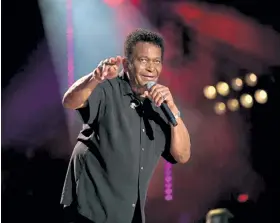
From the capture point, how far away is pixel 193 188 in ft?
15.7

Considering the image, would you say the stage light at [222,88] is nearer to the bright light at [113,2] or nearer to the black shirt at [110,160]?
the bright light at [113,2]

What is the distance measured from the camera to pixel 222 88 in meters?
4.69

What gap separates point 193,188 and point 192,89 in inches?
39.1

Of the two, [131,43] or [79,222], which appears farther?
[131,43]

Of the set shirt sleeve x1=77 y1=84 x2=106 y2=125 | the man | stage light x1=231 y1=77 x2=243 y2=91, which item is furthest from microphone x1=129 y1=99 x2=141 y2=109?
stage light x1=231 y1=77 x2=243 y2=91

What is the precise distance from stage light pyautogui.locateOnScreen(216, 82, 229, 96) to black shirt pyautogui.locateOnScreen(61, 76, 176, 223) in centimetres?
306

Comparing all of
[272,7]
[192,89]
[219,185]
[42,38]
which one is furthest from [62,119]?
[272,7]

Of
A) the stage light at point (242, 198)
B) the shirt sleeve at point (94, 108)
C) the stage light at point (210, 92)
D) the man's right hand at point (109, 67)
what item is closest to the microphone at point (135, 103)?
the shirt sleeve at point (94, 108)

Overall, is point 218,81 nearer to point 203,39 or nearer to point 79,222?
point 203,39

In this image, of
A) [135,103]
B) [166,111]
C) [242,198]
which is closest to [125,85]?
[135,103]

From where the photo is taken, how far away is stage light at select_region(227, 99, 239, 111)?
478 centimetres

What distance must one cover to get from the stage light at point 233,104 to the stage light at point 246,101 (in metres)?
0.06

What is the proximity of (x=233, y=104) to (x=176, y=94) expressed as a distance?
0.59 metres

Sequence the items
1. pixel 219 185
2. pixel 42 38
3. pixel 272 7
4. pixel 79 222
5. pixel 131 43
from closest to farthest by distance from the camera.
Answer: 1. pixel 79 222
2. pixel 131 43
3. pixel 42 38
4. pixel 272 7
5. pixel 219 185
